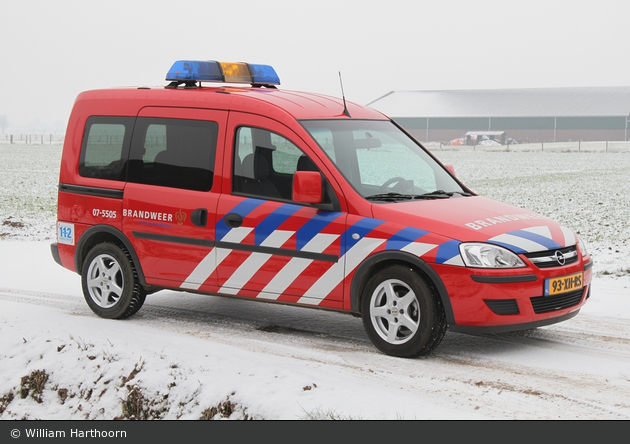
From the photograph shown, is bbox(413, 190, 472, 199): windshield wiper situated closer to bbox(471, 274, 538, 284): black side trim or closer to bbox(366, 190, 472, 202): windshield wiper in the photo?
bbox(366, 190, 472, 202): windshield wiper

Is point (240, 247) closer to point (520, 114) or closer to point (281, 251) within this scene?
point (281, 251)

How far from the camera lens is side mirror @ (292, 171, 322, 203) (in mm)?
6715

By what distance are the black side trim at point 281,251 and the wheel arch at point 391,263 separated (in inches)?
10.5

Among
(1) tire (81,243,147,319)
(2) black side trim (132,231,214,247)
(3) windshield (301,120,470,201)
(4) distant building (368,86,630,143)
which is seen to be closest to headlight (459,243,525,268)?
(3) windshield (301,120,470,201)

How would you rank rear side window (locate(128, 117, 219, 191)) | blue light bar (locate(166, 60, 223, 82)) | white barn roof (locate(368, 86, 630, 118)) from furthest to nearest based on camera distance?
1. white barn roof (locate(368, 86, 630, 118))
2. blue light bar (locate(166, 60, 223, 82))
3. rear side window (locate(128, 117, 219, 191))

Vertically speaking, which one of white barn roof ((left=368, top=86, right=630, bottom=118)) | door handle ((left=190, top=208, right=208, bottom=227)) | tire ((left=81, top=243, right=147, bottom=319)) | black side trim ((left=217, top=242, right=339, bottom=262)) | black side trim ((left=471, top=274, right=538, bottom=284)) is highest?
white barn roof ((left=368, top=86, right=630, bottom=118))

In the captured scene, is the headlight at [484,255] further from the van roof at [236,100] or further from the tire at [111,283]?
the tire at [111,283]

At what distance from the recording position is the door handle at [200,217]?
24.6 ft

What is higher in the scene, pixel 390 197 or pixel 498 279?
pixel 390 197

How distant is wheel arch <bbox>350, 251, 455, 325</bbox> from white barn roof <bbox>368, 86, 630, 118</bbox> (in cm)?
9078

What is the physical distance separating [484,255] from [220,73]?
3454mm

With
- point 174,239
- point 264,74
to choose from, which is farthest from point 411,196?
point 264,74

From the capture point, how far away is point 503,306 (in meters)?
6.36

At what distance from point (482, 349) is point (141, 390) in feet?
9.17
